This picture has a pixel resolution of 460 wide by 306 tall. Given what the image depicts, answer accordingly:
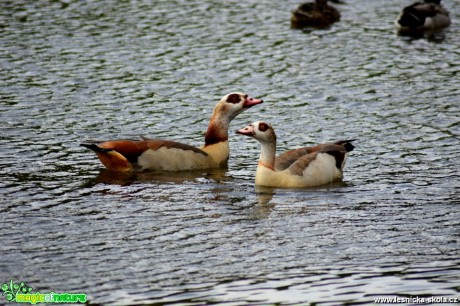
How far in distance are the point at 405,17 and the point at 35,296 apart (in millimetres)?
19754

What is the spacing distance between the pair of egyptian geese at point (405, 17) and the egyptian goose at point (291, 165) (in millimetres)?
12813

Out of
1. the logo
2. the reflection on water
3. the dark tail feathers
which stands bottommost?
the reflection on water

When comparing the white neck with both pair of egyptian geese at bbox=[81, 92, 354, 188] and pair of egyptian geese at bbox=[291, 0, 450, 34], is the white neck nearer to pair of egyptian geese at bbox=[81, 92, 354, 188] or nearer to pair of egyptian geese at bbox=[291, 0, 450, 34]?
pair of egyptian geese at bbox=[81, 92, 354, 188]

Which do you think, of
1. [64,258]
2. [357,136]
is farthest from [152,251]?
[357,136]

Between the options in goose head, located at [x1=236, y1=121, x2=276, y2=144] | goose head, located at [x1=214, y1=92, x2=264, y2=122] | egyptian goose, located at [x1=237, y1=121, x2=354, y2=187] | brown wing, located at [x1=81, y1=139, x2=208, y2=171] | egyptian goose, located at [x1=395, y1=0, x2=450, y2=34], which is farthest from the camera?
egyptian goose, located at [x1=395, y1=0, x2=450, y2=34]

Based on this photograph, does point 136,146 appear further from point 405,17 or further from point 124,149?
point 405,17

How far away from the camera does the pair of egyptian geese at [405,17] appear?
2917 centimetres

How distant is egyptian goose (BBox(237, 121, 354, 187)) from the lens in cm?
1658

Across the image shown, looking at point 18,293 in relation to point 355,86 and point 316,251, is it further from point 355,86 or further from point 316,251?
point 355,86

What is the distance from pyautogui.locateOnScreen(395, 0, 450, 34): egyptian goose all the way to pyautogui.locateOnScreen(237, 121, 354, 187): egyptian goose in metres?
12.8

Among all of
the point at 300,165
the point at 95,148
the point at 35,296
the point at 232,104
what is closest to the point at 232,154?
the point at 232,104

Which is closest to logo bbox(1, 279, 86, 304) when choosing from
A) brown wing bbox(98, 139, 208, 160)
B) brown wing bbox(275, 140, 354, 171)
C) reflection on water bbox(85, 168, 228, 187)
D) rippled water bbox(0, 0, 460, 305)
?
rippled water bbox(0, 0, 460, 305)

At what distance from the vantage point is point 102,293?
11.5 metres

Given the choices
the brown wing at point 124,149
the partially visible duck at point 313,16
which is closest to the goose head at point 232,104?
the brown wing at point 124,149
